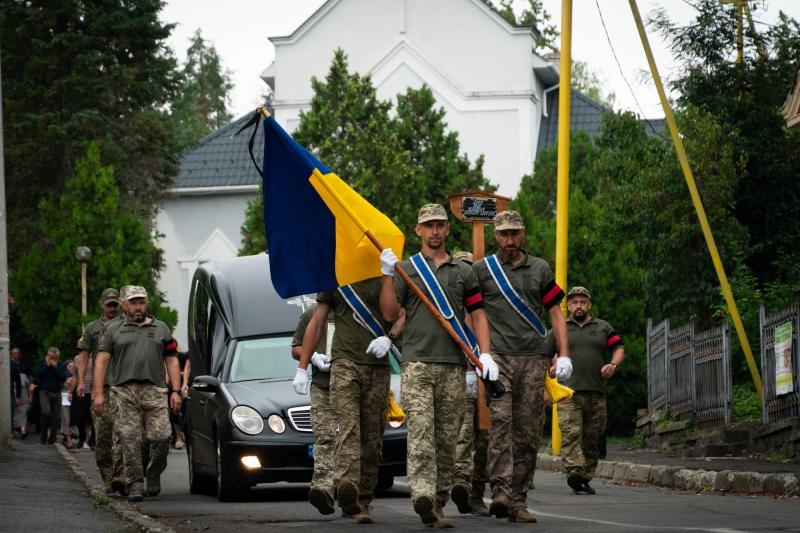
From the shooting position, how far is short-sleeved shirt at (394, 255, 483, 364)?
12023 mm

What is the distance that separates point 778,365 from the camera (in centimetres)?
2117

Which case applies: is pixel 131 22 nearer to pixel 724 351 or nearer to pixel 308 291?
pixel 724 351

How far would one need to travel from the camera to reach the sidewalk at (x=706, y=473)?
16.2 meters

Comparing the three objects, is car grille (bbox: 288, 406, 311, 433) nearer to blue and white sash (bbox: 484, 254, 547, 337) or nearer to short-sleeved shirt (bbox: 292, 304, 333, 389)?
short-sleeved shirt (bbox: 292, 304, 333, 389)

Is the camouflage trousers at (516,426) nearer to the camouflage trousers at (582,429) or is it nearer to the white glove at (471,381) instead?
the white glove at (471,381)

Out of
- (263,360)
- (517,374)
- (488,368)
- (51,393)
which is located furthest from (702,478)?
(51,393)

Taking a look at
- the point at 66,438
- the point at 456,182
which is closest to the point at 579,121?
the point at 456,182

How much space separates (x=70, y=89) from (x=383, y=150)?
1467 cm

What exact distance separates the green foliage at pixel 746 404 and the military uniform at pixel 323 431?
37.0 feet

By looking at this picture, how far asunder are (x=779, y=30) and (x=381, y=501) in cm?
1956

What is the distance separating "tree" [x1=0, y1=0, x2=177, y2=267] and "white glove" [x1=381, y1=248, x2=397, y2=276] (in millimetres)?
36857

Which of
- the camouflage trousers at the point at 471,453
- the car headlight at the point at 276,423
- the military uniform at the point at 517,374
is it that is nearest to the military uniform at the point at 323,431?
the camouflage trousers at the point at 471,453

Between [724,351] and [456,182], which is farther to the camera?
Answer: [456,182]

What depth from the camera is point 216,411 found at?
16797 millimetres
